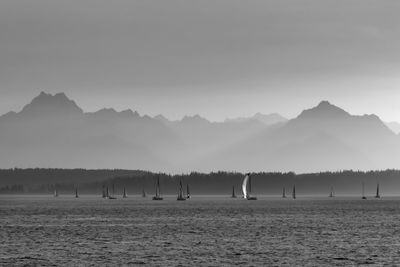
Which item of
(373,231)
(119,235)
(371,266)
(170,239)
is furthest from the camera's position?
(373,231)

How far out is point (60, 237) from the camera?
145000mm

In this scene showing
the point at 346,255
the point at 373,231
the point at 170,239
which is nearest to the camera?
the point at 346,255

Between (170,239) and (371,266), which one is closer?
(371,266)

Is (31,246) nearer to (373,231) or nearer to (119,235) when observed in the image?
(119,235)

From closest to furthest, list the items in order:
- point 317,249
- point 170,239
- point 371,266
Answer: point 371,266 < point 317,249 < point 170,239

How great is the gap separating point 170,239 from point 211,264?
40491 mm

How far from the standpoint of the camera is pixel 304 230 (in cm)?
16325

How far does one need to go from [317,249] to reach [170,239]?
2918 cm

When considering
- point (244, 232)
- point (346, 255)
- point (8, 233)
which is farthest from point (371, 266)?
point (8, 233)

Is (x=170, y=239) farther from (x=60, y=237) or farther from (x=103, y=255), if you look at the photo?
(x=103, y=255)

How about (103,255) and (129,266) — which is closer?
(129,266)

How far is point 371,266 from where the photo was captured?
9694 centimetres

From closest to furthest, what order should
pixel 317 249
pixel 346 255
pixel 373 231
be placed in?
pixel 346 255, pixel 317 249, pixel 373 231

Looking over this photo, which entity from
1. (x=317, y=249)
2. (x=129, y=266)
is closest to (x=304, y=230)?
(x=317, y=249)
